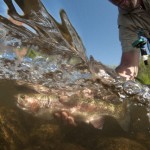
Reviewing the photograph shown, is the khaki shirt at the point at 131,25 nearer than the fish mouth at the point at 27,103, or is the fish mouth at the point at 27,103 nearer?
the fish mouth at the point at 27,103

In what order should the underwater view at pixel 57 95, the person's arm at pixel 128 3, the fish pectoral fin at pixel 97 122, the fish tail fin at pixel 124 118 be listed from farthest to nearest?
1. the person's arm at pixel 128 3
2. the fish tail fin at pixel 124 118
3. the fish pectoral fin at pixel 97 122
4. the underwater view at pixel 57 95

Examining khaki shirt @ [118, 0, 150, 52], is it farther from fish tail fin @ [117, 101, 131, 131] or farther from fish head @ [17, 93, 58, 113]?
fish head @ [17, 93, 58, 113]

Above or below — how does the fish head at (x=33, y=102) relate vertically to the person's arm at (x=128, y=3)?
below

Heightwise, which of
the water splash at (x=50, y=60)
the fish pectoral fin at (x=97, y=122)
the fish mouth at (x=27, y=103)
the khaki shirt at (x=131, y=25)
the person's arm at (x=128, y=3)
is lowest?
the fish pectoral fin at (x=97, y=122)

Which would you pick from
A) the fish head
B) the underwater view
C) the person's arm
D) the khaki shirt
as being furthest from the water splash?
the khaki shirt

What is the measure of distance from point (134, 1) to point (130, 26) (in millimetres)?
298

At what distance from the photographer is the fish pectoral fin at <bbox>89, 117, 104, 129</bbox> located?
171 cm

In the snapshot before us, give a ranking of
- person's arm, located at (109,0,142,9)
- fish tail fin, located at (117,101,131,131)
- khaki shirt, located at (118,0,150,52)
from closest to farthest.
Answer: fish tail fin, located at (117,101,131,131) < person's arm, located at (109,0,142,9) < khaki shirt, located at (118,0,150,52)

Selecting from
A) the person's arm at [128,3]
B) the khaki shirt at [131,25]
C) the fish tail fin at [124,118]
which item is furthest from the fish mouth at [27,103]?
the khaki shirt at [131,25]

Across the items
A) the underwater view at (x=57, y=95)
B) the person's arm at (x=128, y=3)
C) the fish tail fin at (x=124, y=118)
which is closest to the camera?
the underwater view at (x=57, y=95)

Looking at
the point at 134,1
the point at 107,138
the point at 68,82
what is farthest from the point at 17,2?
the point at 134,1

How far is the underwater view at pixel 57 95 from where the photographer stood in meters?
1.55

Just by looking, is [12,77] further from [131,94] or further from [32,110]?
[131,94]

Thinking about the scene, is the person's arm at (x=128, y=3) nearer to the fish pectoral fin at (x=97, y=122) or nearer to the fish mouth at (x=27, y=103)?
the fish pectoral fin at (x=97, y=122)
